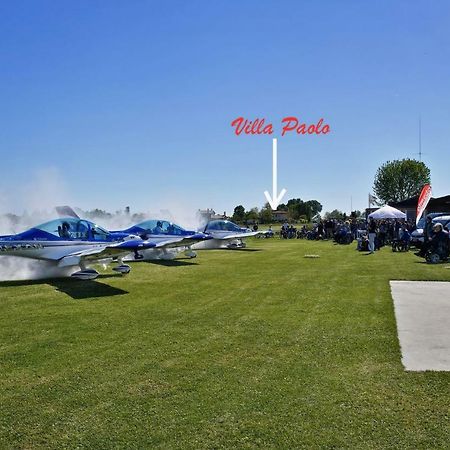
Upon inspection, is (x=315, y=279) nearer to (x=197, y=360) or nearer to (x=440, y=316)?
(x=440, y=316)

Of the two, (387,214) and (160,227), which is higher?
(387,214)

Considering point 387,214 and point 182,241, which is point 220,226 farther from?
point 387,214

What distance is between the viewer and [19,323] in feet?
27.6

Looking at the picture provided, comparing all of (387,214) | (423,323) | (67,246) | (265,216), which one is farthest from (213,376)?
(265,216)

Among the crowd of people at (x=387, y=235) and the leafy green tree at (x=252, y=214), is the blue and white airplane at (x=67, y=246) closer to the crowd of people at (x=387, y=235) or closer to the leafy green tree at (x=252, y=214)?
the crowd of people at (x=387, y=235)

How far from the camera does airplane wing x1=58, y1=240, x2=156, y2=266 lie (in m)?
13.0

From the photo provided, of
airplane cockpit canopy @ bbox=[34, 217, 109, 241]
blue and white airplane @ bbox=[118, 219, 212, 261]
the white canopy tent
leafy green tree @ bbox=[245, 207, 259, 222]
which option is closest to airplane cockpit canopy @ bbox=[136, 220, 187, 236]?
blue and white airplane @ bbox=[118, 219, 212, 261]

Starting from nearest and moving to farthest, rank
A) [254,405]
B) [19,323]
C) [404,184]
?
1. [254,405]
2. [19,323]
3. [404,184]

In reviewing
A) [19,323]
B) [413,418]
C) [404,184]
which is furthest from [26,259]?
[404,184]

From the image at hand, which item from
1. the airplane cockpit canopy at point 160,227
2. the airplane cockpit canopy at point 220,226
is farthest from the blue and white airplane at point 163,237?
the airplane cockpit canopy at point 220,226

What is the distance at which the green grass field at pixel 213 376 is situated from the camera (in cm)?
407

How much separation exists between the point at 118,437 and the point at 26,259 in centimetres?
1197

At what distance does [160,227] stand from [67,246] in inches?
326

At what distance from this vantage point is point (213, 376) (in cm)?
549
